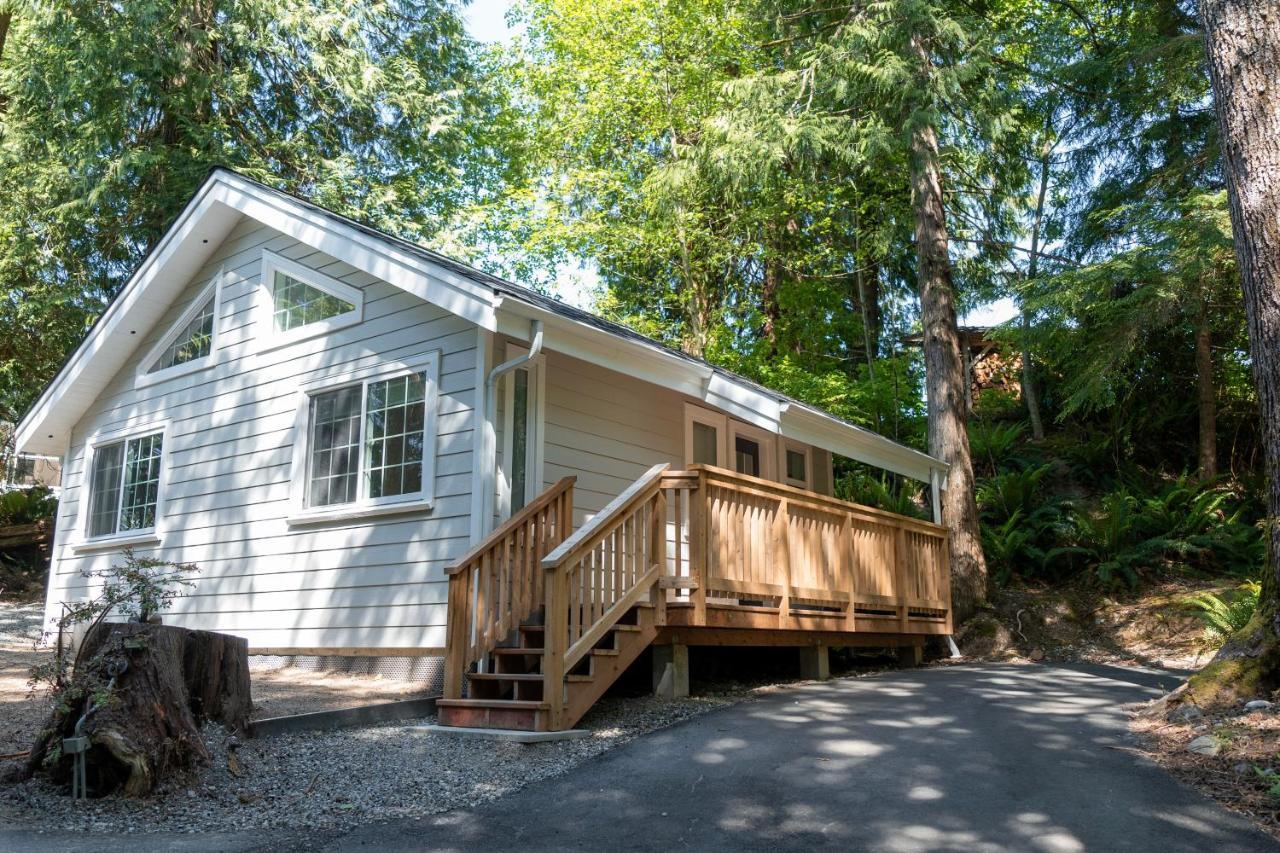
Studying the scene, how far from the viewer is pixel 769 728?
6.56 metres

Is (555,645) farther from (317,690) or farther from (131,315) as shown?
(131,315)

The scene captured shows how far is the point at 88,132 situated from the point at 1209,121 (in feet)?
62.0

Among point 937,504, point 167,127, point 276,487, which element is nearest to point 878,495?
point 937,504

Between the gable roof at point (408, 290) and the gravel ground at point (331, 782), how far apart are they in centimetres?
324

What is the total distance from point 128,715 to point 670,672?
4244 millimetres

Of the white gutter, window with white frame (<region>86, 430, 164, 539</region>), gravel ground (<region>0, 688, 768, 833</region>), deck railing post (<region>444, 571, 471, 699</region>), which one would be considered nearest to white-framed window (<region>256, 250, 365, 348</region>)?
the white gutter

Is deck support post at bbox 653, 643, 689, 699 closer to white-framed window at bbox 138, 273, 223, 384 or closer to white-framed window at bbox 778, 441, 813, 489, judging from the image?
white-framed window at bbox 778, 441, 813, 489

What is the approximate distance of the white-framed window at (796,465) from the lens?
1250cm

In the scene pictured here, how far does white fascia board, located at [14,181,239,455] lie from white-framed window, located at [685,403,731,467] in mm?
5813

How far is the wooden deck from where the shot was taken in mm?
6773

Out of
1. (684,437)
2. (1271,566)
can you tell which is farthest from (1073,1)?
(1271,566)

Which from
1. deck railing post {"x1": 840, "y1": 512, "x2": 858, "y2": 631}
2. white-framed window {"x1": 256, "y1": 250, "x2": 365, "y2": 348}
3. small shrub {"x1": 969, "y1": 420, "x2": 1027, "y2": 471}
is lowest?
deck railing post {"x1": 840, "y1": 512, "x2": 858, "y2": 631}

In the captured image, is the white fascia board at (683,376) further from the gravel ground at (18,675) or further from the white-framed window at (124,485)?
the white-framed window at (124,485)

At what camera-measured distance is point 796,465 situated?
12.8 m
